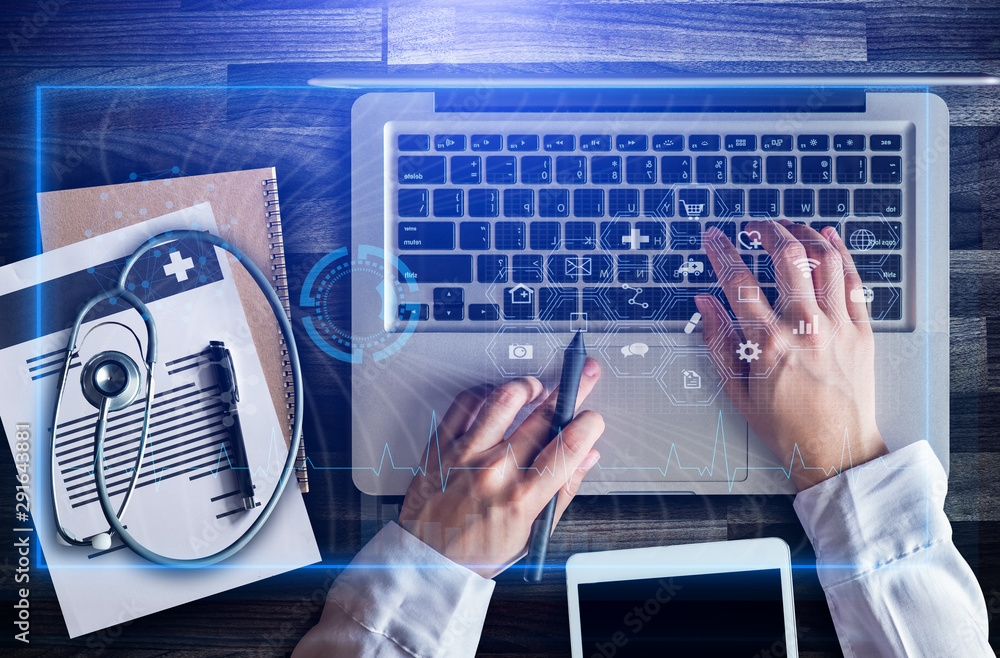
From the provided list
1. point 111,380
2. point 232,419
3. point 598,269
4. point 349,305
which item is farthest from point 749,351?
point 111,380

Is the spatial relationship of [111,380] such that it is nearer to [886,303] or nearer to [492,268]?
[492,268]

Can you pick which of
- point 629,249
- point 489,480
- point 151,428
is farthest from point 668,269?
point 151,428

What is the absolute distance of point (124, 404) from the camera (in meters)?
0.55

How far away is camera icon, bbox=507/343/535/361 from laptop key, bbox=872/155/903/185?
1.13ft

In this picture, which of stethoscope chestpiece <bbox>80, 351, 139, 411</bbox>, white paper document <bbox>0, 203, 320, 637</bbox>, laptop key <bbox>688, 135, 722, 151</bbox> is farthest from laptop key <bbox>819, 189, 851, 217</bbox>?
stethoscope chestpiece <bbox>80, 351, 139, 411</bbox>

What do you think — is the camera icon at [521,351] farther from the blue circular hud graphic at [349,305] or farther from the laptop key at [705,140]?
the laptop key at [705,140]

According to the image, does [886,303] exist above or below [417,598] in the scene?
above

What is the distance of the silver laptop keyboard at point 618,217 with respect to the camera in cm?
53

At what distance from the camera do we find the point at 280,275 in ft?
1.84

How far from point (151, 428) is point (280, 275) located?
189mm

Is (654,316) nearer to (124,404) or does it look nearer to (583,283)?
(583,283)

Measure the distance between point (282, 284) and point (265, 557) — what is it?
0.86 ft

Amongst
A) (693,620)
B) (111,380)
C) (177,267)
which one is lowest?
(693,620)

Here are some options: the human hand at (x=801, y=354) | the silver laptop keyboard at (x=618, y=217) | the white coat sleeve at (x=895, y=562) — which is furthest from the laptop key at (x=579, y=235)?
the white coat sleeve at (x=895, y=562)
